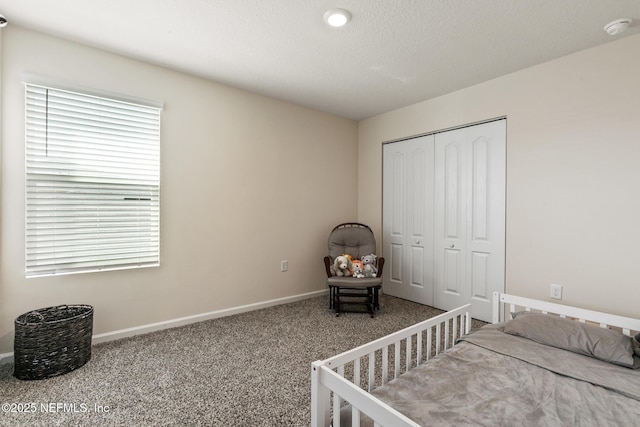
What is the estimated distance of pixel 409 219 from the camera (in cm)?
374

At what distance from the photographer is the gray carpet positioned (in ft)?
5.19

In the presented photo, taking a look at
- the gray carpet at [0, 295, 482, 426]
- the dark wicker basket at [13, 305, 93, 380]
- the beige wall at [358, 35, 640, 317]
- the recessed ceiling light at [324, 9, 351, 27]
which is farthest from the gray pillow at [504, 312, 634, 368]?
the dark wicker basket at [13, 305, 93, 380]

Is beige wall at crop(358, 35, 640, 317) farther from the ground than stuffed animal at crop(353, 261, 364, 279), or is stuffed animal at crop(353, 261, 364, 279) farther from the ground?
beige wall at crop(358, 35, 640, 317)

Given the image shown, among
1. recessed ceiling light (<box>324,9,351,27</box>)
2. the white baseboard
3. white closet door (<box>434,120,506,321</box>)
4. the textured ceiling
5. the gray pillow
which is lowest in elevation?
the white baseboard

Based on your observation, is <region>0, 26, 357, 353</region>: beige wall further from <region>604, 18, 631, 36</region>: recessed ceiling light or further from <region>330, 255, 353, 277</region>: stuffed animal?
<region>604, 18, 631, 36</region>: recessed ceiling light

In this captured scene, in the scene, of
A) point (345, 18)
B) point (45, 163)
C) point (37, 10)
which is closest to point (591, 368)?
point (345, 18)

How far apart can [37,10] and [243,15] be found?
137 centimetres

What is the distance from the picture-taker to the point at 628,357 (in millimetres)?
1435

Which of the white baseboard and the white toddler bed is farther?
the white baseboard

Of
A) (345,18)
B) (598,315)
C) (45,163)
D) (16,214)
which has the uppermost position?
(345,18)

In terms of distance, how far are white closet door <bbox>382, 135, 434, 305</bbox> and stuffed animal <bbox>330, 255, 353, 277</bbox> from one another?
2.75ft

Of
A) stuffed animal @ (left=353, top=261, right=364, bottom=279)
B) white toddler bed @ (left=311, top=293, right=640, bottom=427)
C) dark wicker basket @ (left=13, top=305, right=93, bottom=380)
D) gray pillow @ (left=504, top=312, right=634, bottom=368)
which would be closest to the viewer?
white toddler bed @ (left=311, top=293, right=640, bottom=427)

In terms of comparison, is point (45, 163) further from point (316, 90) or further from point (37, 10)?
point (316, 90)

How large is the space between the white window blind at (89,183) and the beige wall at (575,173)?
3.31 m
